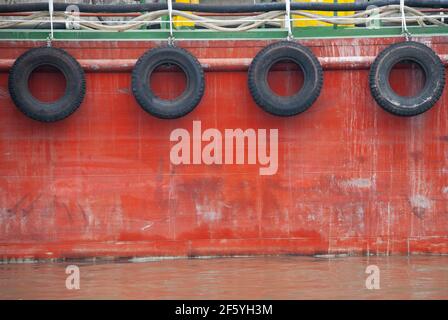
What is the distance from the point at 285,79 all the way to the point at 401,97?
1.62 metres

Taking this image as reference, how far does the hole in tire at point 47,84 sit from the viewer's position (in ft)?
42.7

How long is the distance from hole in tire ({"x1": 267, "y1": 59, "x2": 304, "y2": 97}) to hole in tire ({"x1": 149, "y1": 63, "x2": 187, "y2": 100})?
1.22 meters

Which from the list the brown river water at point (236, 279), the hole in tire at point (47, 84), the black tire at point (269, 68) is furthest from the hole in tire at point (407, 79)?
the hole in tire at point (47, 84)

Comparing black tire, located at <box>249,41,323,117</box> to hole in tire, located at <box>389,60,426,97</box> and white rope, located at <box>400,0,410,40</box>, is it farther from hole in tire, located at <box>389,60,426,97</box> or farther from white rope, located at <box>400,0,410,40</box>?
white rope, located at <box>400,0,410,40</box>

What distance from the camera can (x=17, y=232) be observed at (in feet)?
42.7

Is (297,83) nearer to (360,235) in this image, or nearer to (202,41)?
(202,41)

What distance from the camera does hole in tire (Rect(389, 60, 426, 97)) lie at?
1328cm

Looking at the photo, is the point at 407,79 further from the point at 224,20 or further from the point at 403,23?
the point at 224,20

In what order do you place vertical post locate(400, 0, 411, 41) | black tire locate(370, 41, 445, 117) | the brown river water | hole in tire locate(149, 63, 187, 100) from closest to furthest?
the brown river water → black tire locate(370, 41, 445, 117) → hole in tire locate(149, 63, 187, 100) → vertical post locate(400, 0, 411, 41)

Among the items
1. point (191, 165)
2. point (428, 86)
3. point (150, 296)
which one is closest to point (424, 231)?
point (428, 86)

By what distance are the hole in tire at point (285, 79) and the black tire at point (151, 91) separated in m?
1.02

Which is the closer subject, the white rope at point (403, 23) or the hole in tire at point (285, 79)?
the hole in tire at point (285, 79)

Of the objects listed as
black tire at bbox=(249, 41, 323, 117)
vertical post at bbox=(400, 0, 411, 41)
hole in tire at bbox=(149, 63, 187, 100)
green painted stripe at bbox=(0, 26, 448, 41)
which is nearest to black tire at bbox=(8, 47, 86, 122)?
green painted stripe at bbox=(0, 26, 448, 41)

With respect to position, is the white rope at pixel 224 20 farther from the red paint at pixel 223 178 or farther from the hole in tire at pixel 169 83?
the hole in tire at pixel 169 83
